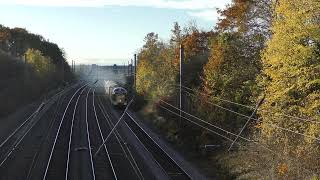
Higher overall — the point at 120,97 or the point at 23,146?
the point at 120,97

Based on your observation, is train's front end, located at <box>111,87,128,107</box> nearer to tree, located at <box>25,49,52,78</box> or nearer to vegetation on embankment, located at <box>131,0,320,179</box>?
vegetation on embankment, located at <box>131,0,320,179</box>

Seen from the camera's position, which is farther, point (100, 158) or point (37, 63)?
point (37, 63)


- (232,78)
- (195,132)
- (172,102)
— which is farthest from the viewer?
(172,102)

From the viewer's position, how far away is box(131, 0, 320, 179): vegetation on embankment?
23.6 m

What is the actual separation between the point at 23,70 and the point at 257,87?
170 feet

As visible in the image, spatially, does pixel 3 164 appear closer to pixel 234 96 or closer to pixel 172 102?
pixel 234 96

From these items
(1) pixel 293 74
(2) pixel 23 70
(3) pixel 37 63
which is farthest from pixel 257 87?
(3) pixel 37 63

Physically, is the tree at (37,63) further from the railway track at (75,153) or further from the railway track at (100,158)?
the railway track at (100,158)

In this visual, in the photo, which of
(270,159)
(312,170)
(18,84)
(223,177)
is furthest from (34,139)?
(18,84)

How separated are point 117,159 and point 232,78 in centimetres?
951

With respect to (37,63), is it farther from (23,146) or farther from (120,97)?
(23,146)

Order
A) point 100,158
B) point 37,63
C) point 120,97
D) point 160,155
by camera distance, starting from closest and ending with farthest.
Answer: point 100,158, point 160,155, point 120,97, point 37,63

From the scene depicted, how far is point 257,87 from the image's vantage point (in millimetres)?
32438

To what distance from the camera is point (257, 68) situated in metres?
37.0
